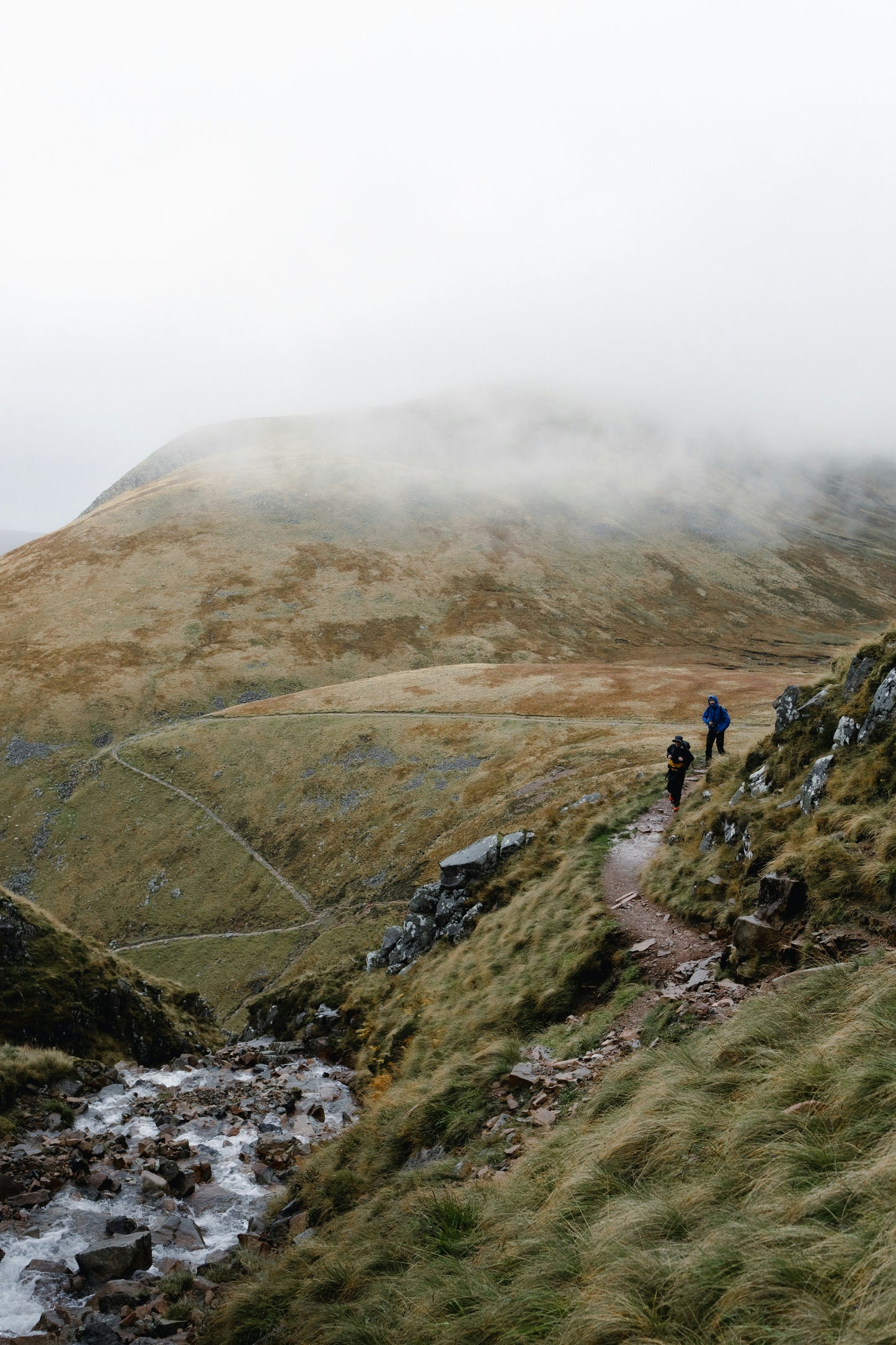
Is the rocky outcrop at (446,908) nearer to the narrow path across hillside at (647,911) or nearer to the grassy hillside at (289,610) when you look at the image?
the narrow path across hillside at (647,911)

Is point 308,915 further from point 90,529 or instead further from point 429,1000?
point 90,529

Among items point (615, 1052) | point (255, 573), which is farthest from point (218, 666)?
point (615, 1052)

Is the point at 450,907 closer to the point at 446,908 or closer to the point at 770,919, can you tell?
the point at 446,908

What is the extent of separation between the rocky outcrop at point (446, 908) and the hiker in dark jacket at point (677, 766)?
638cm

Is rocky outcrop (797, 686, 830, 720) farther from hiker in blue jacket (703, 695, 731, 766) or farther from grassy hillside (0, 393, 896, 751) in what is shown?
grassy hillside (0, 393, 896, 751)

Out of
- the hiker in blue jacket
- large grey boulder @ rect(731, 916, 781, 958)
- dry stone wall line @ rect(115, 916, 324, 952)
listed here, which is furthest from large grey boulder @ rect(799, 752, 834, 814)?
dry stone wall line @ rect(115, 916, 324, 952)

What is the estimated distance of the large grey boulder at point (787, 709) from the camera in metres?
23.5

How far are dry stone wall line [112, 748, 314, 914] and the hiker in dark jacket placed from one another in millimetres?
34872

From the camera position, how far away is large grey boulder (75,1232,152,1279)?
12.6 metres

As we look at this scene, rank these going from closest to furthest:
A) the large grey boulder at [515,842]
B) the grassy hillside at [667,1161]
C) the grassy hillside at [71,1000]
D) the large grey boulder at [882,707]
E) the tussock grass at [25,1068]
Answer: the grassy hillside at [667,1161] → the large grey boulder at [882,707] → the tussock grass at [25,1068] → the grassy hillside at [71,1000] → the large grey boulder at [515,842]

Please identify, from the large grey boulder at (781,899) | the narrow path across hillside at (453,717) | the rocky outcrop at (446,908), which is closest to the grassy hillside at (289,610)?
the narrow path across hillside at (453,717)

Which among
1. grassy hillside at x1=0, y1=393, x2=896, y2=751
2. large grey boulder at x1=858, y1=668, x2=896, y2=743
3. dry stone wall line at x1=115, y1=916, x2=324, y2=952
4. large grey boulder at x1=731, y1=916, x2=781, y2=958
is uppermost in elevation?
grassy hillside at x1=0, y1=393, x2=896, y2=751

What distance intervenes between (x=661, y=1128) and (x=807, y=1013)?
294 cm

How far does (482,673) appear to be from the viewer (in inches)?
3915
